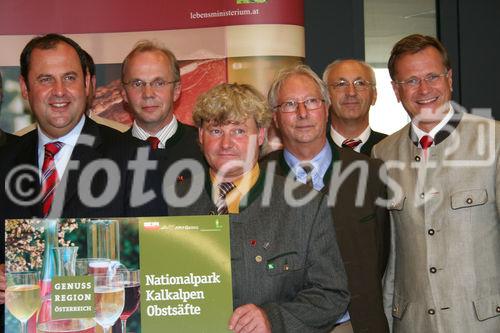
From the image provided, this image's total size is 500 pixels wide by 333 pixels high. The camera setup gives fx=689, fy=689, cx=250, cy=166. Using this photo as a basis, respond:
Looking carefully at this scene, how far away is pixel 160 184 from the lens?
9.19ft

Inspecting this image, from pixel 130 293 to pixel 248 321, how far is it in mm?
387

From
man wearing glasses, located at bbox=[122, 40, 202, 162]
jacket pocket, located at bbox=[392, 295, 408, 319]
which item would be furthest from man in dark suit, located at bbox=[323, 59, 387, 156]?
jacket pocket, located at bbox=[392, 295, 408, 319]

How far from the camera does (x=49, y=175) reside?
2619 mm

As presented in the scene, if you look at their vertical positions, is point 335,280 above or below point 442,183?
below

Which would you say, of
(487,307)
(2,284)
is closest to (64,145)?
(2,284)

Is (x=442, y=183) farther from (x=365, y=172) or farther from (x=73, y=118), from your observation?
(x=73, y=118)

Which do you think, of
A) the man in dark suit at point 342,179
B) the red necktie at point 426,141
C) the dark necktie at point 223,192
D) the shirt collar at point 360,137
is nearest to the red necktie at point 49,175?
the dark necktie at point 223,192

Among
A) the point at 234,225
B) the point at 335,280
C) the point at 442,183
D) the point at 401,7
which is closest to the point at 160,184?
the point at 234,225

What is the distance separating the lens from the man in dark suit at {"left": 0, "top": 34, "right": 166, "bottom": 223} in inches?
101

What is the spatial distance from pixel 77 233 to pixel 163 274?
303mm

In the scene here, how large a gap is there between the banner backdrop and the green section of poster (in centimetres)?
220

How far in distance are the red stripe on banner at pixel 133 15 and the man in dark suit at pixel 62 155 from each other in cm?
174

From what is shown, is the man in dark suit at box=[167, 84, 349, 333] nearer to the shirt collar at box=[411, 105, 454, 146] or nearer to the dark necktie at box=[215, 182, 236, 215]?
the dark necktie at box=[215, 182, 236, 215]

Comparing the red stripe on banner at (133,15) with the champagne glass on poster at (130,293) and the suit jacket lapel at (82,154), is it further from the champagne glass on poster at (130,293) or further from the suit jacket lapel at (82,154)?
the champagne glass on poster at (130,293)
